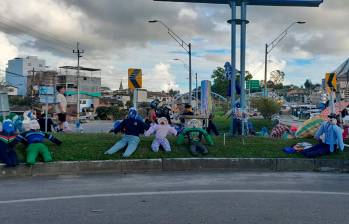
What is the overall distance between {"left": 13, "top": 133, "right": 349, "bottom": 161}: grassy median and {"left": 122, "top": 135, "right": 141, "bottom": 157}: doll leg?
0.13 m

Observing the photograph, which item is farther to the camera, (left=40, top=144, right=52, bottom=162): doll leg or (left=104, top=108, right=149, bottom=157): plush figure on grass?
(left=104, top=108, right=149, bottom=157): plush figure on grass

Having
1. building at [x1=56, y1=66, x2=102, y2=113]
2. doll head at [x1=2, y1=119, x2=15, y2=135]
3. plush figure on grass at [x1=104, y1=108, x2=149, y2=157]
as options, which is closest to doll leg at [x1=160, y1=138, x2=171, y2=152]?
plush figure on grass at [x1=104, y1=108, x2=149, y2=157]

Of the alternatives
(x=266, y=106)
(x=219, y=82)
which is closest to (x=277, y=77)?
(x=219, y=82)

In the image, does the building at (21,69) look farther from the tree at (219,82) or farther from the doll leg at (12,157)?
the doll leg at (12,157)

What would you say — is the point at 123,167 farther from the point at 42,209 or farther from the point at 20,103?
the point at 20,103

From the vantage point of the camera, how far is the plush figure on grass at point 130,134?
1083 centimetres

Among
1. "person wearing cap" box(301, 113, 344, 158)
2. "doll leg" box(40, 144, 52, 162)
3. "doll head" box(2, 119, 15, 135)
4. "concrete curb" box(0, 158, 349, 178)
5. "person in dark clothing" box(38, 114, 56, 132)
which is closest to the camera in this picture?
"concrete curb" box(0, 158, 349, 178)

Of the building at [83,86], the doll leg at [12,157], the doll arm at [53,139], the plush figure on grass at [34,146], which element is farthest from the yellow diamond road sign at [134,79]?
the building at [83,86]

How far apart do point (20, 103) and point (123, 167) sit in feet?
247

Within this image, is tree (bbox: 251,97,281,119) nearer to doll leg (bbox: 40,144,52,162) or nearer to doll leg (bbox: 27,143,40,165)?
doll leg (bbox: 40,144,52,162)

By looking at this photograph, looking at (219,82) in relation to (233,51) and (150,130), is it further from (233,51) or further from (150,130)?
(150,130)

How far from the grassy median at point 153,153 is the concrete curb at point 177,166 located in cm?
32

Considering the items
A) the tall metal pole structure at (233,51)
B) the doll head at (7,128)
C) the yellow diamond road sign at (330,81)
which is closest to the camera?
the doll head at (7,128)

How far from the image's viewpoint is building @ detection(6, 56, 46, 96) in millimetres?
109750
